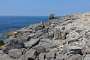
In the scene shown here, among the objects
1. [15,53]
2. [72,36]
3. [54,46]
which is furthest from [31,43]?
[72,36]

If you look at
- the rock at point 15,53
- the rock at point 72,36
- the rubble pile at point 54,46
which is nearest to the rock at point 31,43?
the rubble pile at point 54,46

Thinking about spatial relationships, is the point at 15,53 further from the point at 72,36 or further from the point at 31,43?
the point at 72,36

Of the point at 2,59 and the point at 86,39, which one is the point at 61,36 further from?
the point at 2,59

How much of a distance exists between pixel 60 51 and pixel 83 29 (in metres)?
3.95

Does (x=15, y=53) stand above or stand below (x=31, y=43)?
below

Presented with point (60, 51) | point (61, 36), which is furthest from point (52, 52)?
point (61, 36)

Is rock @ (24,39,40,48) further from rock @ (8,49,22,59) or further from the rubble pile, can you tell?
rock @ (8,49,22,59)

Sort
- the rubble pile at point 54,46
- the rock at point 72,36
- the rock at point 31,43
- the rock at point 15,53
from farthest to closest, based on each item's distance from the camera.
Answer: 1. the rock at point 31,43
2. the rock at point 72,36
3. the rock at point 15,53
4. the rubble pile at point 54,46

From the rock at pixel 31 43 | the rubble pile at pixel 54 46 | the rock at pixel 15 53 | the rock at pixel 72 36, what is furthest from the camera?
the rock at pixel 31 43

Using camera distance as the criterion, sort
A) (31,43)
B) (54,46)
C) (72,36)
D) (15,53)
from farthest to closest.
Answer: (31,43)
(72,36)
(54,46)
(15,53)

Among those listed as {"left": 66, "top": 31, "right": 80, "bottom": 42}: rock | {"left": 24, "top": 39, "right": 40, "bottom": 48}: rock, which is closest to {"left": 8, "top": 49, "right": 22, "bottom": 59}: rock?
{"left": 24, "top": 39, "right": 40, "bottom": 48}: rock

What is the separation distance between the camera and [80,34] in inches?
835

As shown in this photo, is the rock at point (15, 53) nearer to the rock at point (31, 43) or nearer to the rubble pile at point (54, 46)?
the rubble pile at point (54, 46)

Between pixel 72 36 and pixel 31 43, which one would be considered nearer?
pixel 72 36
